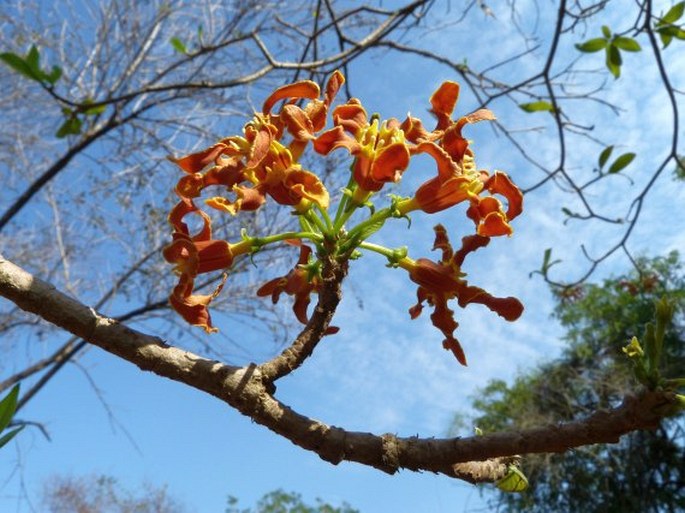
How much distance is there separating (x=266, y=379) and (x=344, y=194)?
25 cm

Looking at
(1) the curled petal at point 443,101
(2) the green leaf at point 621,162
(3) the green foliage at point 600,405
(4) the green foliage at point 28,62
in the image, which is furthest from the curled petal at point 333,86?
(3) the green foliage at point 600,405

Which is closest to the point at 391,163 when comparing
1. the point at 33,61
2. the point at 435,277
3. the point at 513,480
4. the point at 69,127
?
the point at 435,277

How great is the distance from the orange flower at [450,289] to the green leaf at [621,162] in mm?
1851

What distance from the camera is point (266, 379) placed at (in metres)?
0.73

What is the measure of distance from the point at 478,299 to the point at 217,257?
1.05 ft

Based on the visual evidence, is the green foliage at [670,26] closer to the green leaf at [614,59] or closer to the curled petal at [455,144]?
the green leaf at [614,59]

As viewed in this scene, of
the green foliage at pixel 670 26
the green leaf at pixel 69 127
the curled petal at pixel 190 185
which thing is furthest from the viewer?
the green leaf at pixel 69 127

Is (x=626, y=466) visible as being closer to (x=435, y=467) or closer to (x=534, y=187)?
(x=534, y=187)

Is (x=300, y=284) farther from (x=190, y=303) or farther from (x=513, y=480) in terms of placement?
(x=513, y=480)

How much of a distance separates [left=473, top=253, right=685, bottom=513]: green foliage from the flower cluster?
26.6 ft

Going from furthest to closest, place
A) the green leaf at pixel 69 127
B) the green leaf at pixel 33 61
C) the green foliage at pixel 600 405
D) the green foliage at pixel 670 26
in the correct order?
the green foliage at pixel 600 405 → the green leaf at pixel 69 127 → the green foliage at pixel 670 26 → the green leaf at pixel 33 61

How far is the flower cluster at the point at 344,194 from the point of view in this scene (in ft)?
2.56

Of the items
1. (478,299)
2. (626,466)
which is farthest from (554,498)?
(478,299)

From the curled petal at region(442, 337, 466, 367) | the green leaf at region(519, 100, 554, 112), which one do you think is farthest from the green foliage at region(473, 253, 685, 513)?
Answer: the curled petal at region(442, 337, 466, 367)
